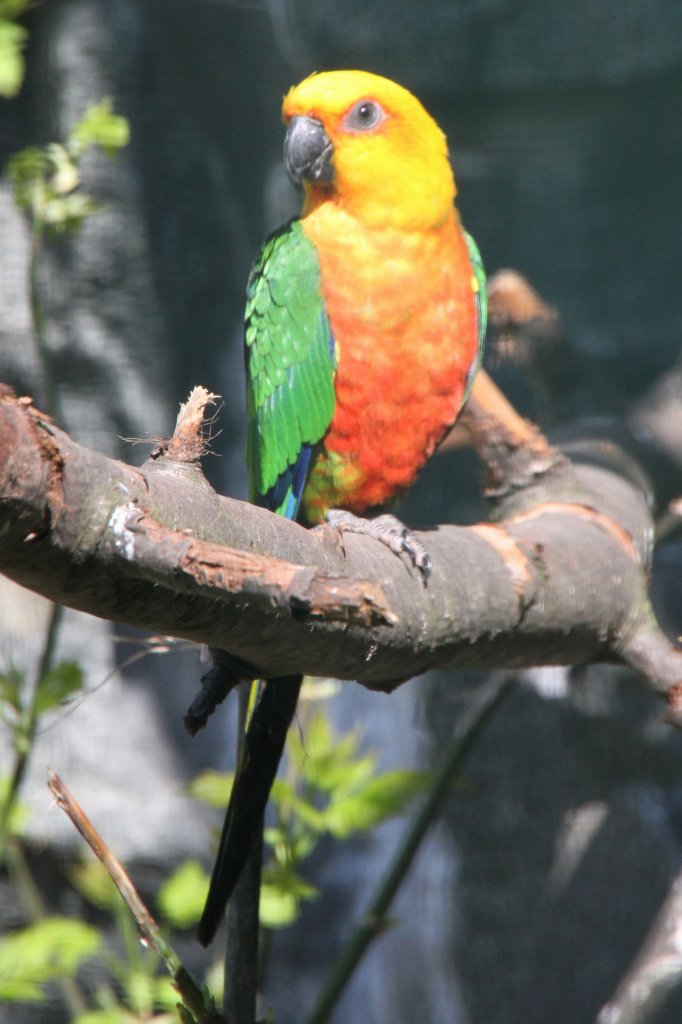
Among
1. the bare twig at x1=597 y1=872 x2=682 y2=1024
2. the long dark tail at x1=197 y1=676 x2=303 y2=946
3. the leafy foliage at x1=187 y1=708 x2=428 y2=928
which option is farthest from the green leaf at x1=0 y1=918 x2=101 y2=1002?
the bare twig at x1=597 y1=872 x2=682 y2=1024

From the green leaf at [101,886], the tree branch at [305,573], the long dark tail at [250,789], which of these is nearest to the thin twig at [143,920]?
the long dark tail at [250,789]

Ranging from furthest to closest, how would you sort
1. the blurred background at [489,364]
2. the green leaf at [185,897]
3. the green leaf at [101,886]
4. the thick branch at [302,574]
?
the blurred background at [489,364], the green leaf at [101,886], the green leaf at [185,897], the thick branch at [302,574]

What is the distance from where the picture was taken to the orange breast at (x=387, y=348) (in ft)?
4.16

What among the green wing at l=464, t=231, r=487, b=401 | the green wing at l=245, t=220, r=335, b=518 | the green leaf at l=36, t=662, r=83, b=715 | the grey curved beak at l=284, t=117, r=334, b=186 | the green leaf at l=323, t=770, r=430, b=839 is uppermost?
the grey curved beak at l=284, t=117, r=334, b=186

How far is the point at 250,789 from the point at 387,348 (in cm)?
56

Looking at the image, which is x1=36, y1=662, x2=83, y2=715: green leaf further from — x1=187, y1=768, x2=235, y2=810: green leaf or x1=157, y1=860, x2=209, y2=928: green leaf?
x1=157, y1=860, x2=209, y2=928: green leaf

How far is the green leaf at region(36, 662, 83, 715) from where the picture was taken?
4.45 ft

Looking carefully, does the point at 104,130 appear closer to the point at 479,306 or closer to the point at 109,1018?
the point at 479,306

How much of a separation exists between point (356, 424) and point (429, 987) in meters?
1.22

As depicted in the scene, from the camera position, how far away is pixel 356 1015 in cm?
202

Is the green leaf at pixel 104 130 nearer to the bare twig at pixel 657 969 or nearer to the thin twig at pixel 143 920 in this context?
the thin twig at pixel 143 920

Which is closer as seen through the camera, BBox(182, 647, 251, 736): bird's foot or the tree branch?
the tree branch

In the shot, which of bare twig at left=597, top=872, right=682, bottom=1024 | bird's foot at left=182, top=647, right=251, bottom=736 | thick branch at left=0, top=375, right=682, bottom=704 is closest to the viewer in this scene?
thick branch at left=0, top=375, right=682, bottom=704

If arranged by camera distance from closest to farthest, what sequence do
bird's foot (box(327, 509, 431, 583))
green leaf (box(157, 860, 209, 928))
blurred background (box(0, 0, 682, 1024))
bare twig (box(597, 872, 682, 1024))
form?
bird's foot (box(327, 509, 431, 583)), bare twig (box(597, 872, 682, 1024)), green leaf (box(157, 860, 209, 928)), blurred background (box(0, 0, 682, 1024))
